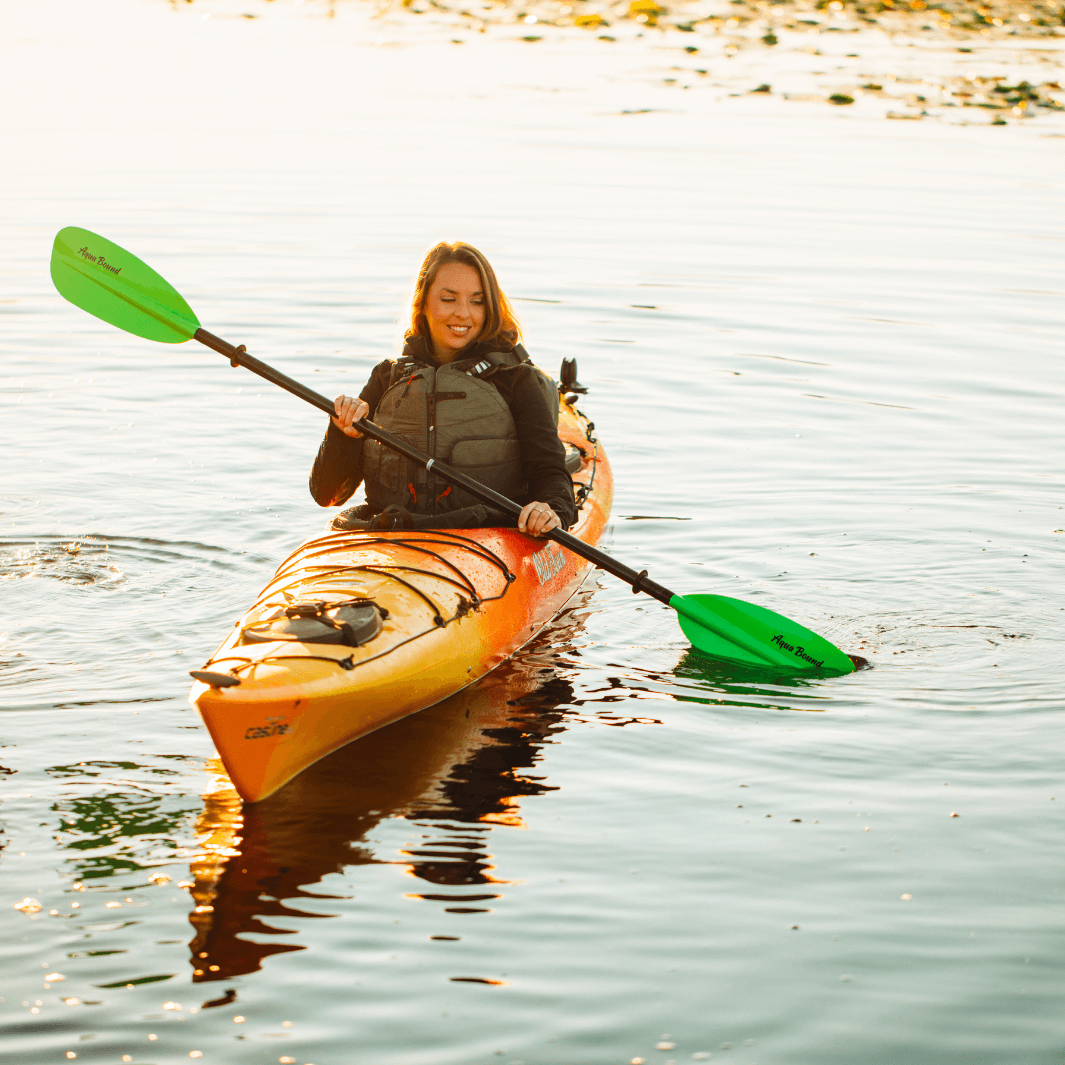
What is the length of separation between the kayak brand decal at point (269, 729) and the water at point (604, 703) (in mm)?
225

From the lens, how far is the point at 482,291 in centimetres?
470

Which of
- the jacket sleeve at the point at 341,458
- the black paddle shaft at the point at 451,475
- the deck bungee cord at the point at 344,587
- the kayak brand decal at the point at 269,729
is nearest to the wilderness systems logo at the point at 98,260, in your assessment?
the black paddle shaft at the point at 451,475

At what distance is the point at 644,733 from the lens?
416cm

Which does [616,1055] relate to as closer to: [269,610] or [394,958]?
[394,958]

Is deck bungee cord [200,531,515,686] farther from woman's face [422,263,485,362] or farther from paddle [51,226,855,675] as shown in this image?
woman's face [422,263,485,362]

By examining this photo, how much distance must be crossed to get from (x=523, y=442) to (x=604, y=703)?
0.97 metres

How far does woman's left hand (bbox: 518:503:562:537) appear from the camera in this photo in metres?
4.60

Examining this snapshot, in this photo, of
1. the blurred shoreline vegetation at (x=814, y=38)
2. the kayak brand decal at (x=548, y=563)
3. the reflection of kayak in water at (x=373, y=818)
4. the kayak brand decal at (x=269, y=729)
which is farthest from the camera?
the blurred shoreline vegetation at (x=814, y=38)

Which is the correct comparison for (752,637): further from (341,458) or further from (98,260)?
(98,260)

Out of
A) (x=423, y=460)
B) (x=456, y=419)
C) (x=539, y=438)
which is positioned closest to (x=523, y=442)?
(x=539, y=438)

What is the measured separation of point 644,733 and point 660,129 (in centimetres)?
1352

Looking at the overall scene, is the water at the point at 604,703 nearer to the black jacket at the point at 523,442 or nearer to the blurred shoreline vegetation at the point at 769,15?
the black jacket at the point at 523,442

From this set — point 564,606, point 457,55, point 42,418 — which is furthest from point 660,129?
point 564,606

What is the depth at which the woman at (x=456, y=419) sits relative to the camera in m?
4.67
